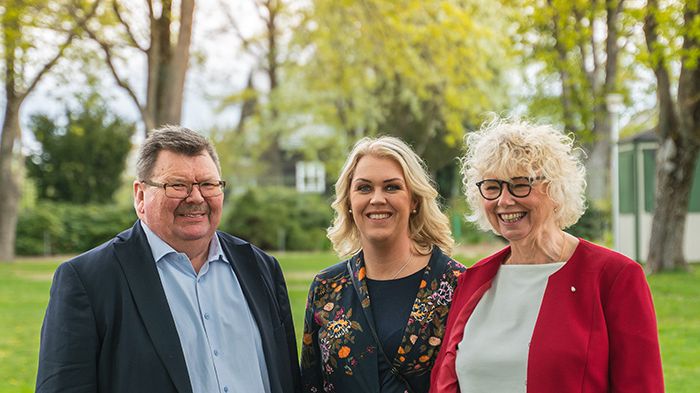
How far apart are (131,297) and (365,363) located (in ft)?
3.65

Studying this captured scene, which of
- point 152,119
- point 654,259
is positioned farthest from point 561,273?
point 654,259

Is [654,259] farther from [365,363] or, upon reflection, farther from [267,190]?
[267,190]

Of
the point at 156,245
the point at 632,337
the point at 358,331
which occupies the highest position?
the point at 156,245

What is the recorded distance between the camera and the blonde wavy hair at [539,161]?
3.39m

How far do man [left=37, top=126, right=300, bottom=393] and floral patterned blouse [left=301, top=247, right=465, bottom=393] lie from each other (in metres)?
0.20

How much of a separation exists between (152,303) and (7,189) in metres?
25.9

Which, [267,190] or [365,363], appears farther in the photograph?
[267,190]

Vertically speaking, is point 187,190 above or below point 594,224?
above

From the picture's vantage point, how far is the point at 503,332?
3363 mm

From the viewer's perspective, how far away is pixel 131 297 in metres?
3.43

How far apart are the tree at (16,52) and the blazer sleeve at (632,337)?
1521 centimetres

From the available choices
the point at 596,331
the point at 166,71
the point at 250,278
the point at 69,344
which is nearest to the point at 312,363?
the point at 250,278

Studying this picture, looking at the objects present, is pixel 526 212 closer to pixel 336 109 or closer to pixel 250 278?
pixel 250 278

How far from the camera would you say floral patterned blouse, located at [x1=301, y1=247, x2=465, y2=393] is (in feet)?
12.8
